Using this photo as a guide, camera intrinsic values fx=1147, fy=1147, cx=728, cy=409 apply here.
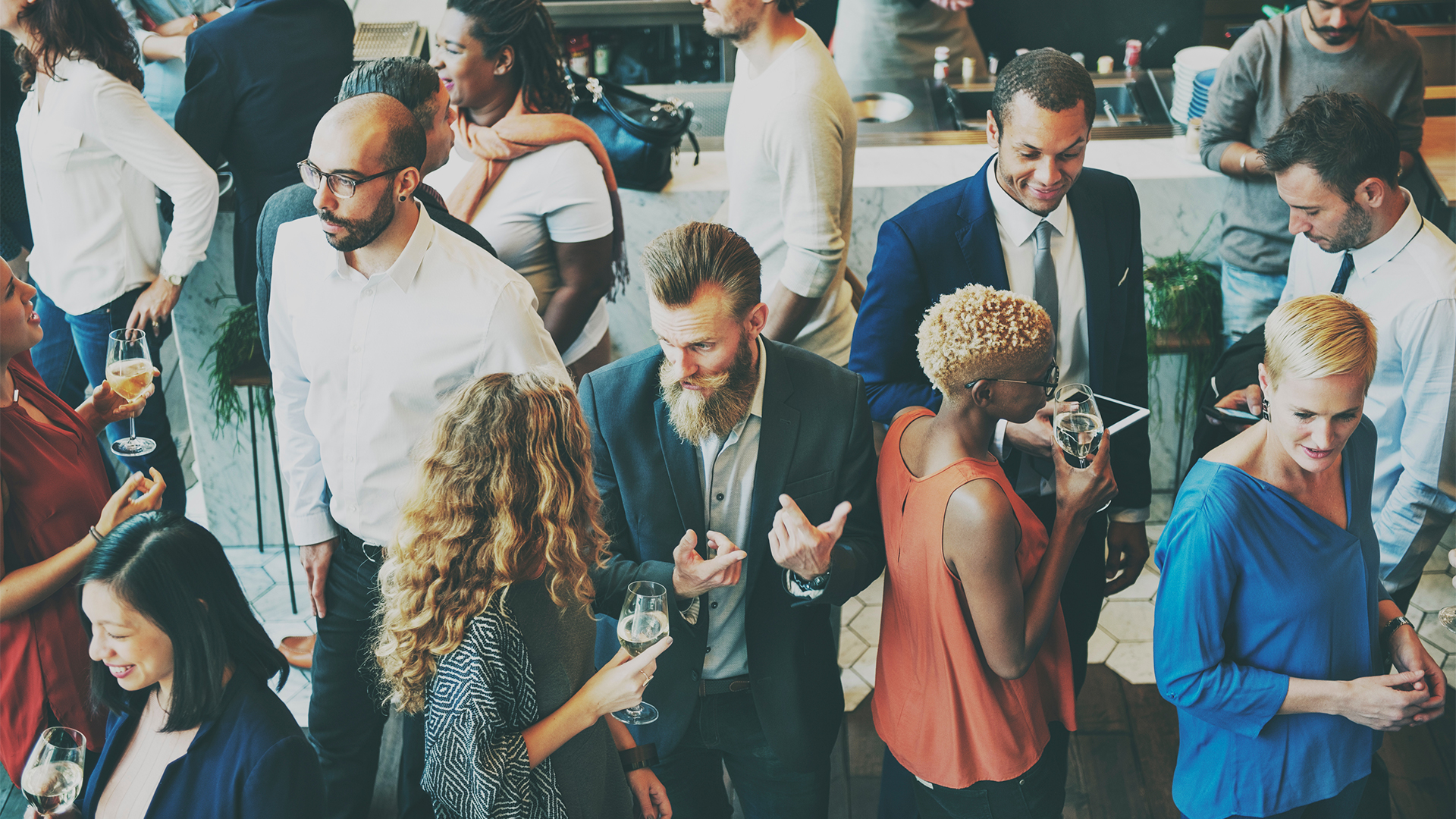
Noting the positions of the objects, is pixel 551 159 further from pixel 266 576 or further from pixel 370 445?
pixel 266 576

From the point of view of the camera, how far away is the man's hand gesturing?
1878 mm

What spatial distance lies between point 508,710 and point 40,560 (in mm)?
1064

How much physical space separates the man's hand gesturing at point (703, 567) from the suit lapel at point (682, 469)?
115mm

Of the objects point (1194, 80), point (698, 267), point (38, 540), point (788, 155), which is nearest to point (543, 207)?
point (788, 155)

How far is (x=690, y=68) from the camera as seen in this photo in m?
5.76

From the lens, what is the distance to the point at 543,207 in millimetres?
2697

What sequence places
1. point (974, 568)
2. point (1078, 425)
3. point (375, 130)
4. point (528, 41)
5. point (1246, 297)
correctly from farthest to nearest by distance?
point (1246, 297)
point (528, 41)
point (375, 130)
point (1078, 425)
point (974, 568)

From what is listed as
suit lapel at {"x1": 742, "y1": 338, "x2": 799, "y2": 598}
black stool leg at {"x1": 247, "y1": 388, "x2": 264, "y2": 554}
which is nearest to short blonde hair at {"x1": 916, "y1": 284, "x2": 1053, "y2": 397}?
suit lapel at {"x1": 742, "y1": 338, "x2": 799, "y2": 598}

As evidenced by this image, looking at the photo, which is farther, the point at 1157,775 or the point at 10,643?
the point at 1157,775

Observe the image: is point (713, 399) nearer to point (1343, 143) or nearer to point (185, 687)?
point (185, 687)

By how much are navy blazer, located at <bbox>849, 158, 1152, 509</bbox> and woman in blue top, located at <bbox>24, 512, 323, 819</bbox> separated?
4.13 ft

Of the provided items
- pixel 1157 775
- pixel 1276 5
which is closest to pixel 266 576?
pixel 1157 775

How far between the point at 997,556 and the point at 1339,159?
1.27m

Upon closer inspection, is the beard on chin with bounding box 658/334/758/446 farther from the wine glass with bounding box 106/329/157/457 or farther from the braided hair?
the wine glass with bounding box 106/329/157/457
